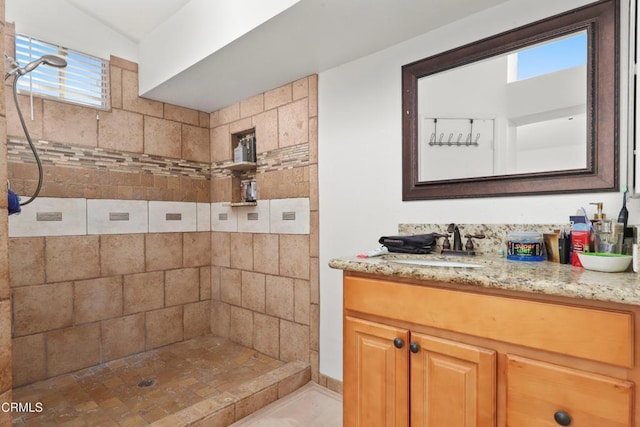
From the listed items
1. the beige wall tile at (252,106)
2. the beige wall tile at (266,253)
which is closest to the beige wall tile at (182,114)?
the beige wall tile at (252,106)

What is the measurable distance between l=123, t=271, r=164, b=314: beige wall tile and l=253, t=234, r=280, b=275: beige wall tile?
83 cm

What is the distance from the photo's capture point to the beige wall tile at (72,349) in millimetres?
2244

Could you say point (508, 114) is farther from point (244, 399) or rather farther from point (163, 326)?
point (163, 326)

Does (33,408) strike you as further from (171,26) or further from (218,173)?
(171,26)

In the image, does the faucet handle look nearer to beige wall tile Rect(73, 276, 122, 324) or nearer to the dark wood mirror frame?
the dark wood mirror frame

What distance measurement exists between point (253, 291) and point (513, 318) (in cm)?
210

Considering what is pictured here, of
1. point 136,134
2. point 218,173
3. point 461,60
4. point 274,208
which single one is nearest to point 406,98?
point 461,60

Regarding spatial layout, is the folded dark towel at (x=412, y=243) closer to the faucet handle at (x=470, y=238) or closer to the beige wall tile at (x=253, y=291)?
the faucet handle at (x=470, y=238)

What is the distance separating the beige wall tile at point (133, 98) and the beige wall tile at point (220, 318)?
5.78 ft

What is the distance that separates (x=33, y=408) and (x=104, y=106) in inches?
Result: 79.0

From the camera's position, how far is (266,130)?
2.64 m

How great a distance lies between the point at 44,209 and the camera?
2199 mm

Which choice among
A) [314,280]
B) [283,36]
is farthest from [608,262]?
[283,36]

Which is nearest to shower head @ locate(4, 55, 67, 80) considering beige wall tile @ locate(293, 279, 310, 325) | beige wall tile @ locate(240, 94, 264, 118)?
beige wall tile @ locate(240, 94, 264, 118)
